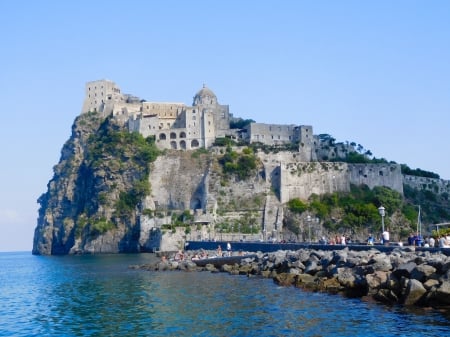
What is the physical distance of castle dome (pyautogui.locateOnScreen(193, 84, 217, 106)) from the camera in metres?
93.5

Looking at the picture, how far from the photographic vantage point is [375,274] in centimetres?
2547

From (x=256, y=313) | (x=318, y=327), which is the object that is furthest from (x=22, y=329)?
(x=318, y=327)

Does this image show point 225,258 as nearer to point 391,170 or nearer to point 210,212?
point 210,212

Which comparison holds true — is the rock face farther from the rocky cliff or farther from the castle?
the castle

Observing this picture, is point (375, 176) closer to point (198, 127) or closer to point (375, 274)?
point (198, 127)

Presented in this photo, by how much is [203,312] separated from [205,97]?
232 ft

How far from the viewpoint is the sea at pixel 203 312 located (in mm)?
20656

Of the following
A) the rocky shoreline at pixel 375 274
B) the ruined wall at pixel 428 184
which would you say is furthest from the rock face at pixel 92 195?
the rocky shoreline at pixel 375 274

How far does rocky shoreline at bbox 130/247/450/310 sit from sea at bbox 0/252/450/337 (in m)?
0.69

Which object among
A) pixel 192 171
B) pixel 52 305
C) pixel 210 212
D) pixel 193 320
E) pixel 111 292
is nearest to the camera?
pixel 193 320

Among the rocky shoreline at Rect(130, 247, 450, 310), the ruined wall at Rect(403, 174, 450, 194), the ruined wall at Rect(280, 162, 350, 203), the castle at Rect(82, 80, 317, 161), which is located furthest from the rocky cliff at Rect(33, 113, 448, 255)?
the rocky shoreline at Rect(130, 247, 450, 310)

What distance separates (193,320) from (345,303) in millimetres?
6576

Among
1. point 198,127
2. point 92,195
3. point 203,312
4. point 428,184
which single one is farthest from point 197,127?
point 203,312

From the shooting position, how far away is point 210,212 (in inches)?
2987
